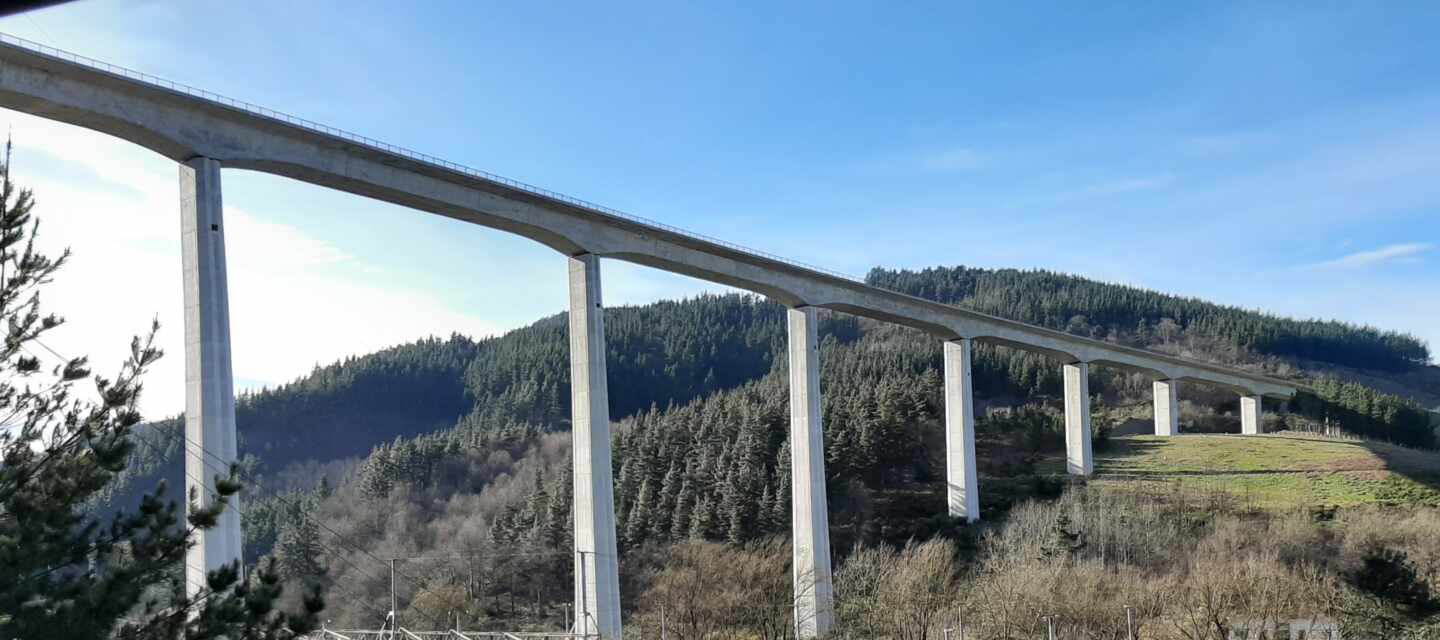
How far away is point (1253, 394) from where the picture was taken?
95688 millimetres

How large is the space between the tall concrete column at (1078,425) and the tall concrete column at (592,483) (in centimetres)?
4114

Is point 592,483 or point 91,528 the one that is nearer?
point 91,528

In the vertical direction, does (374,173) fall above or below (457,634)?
above

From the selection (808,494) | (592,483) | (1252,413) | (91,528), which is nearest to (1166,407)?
(1252,413)

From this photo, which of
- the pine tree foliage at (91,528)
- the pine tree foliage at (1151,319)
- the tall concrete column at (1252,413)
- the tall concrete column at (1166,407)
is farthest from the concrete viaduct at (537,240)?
the pine tree foliage at (1151,319)

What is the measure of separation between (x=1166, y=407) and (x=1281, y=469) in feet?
63.0

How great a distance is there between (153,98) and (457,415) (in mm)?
101516

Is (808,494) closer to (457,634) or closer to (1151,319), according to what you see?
(457,634)

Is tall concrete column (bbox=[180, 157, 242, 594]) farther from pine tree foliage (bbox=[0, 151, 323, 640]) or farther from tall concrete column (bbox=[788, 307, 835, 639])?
tall concrete column (bbox=[788, 307, 835, 639])

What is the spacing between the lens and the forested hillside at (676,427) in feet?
200

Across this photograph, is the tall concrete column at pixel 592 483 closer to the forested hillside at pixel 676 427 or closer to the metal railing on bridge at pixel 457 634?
the metal railing on bridge at pixel 457 634

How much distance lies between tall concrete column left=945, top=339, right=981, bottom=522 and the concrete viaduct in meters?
0.07

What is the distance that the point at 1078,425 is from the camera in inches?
2648

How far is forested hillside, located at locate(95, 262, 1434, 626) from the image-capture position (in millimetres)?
60906
